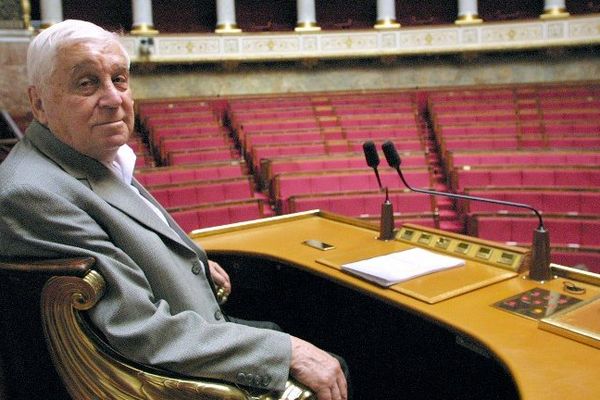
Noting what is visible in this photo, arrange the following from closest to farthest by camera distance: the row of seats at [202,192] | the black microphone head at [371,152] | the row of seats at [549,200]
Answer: the black microphone head at [371,152] → the row of seats at [549,200] → the row of seats at [202,192]

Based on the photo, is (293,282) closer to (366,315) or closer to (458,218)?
(366,315)

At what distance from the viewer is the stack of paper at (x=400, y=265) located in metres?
0.62

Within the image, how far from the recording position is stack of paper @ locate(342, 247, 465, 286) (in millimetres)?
624

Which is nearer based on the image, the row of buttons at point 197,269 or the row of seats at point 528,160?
the row of buttons at point 197,269

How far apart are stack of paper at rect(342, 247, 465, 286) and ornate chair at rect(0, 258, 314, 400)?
241 mm

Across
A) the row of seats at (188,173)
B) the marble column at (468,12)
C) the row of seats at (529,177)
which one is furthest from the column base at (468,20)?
the row of seats at (188,173)

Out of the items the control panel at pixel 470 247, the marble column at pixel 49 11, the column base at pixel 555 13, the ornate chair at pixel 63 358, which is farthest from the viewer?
the column base at pixel 555 13

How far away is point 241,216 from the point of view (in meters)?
1.64

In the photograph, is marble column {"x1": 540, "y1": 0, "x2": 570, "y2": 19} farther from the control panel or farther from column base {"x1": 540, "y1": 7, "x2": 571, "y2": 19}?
the control panel

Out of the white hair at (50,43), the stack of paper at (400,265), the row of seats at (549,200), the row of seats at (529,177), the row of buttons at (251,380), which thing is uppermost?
the white hair at (50,43)

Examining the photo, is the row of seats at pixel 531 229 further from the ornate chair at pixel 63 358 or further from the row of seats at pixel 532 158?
the ornate chair at pixel 63 358

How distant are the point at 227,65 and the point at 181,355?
4.09 metres

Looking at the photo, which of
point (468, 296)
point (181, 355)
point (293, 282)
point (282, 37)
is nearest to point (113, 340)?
point (181, 355)

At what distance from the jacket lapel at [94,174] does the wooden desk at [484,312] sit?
256 millimetres
